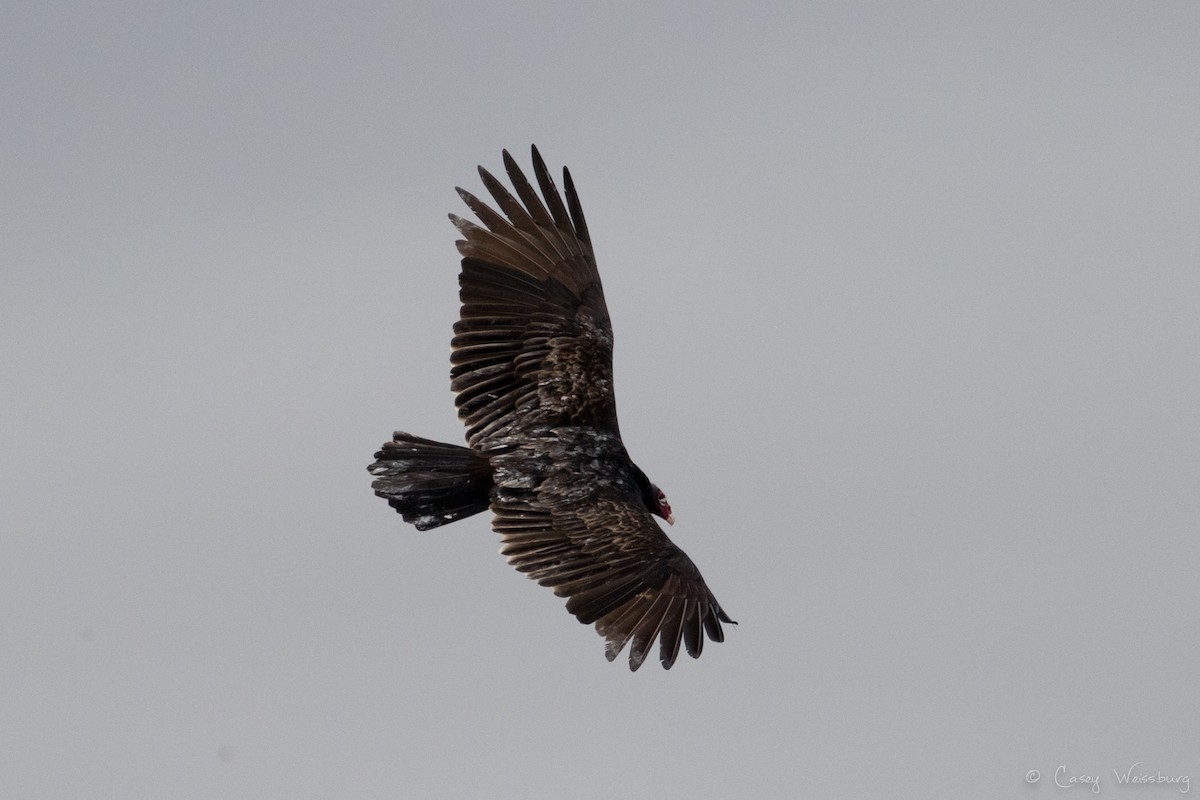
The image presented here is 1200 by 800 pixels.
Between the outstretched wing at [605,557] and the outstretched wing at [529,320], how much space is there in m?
0.60

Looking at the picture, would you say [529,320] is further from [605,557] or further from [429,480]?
[605,557]

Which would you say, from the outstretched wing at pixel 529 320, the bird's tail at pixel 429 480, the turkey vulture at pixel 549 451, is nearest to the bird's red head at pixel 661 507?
the turkey vulture at pixel 549 451

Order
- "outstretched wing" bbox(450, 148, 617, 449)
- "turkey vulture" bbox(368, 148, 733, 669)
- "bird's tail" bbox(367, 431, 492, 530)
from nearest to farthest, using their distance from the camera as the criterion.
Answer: "turkey vulture" bbox(368, 148, 733, 669), "bird's tail" bbox(367, 431, 492, 530), "outstretched wing" bbox(450, 148, 617, 449)

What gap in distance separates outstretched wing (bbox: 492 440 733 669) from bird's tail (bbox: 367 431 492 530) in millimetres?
225

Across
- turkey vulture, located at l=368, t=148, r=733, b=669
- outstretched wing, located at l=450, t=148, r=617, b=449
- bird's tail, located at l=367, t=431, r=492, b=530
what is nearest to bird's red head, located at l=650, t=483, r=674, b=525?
turkey vulture, located at l=368, t=148, r=733, b=669

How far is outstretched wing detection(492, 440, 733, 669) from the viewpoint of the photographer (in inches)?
613

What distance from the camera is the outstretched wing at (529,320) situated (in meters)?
17.9

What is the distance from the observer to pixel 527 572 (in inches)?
637

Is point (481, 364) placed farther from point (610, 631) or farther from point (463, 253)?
point (610, 631)

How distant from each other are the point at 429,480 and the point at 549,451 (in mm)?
1141

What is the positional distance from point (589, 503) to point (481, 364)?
202 cm

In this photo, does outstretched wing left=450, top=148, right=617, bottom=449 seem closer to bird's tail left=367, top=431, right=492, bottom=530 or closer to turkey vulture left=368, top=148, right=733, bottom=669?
turkey vulture left=368, top=148, right=733, bottom=669

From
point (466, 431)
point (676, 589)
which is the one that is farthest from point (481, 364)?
point (676, 589)

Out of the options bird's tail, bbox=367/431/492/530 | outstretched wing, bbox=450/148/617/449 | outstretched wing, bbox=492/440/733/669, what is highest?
outstretched wing, bbox=450/148/617/449
